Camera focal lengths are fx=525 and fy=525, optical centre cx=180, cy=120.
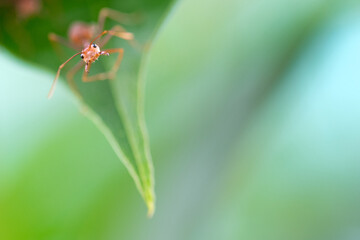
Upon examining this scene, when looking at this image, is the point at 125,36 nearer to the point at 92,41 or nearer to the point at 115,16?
the point at 115,16

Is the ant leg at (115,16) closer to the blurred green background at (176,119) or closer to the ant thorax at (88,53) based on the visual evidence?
the ant thorax at (88,53)

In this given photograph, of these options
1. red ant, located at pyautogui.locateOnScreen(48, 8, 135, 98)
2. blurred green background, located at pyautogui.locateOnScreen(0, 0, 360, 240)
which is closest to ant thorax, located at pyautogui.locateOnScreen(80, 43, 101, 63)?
red ant, located at pyautogui.locateOnScreen(48, 8, 135, 98)

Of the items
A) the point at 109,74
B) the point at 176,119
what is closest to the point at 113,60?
the point at 109,74

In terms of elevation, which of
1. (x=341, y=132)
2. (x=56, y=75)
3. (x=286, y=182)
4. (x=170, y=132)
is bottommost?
(x=286, y=182)

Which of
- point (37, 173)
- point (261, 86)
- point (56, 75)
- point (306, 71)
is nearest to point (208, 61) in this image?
point (261, 86)

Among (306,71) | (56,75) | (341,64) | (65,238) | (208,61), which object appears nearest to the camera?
(56,75)

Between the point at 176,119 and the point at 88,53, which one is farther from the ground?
the point at 88,53

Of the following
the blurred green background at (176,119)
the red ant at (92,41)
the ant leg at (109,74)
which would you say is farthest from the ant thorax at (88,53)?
the blurred green background at (176,119)

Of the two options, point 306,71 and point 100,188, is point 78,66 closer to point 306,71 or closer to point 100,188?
point 100,188

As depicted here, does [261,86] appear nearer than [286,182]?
Yes
